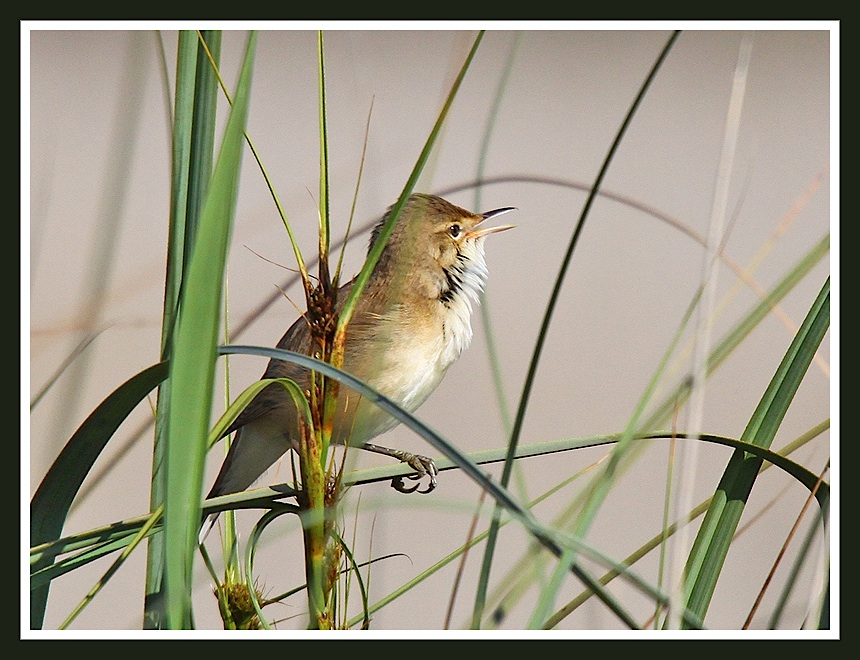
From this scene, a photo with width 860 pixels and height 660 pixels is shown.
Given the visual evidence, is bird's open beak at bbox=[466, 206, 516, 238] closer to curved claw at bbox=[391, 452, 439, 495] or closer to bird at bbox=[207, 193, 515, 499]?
bird at bbox=[207, 193, 515, 499]

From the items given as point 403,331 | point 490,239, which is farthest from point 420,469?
point 490,239

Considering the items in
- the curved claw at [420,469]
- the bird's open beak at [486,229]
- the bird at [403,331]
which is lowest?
the curved claw at [420,469]

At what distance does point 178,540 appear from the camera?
933 mm

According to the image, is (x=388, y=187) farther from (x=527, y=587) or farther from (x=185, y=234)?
(x=527, y=587)

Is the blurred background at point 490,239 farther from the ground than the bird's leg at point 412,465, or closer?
farther from the ground

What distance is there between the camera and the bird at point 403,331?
4.50ft

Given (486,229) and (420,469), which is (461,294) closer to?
(486,229)

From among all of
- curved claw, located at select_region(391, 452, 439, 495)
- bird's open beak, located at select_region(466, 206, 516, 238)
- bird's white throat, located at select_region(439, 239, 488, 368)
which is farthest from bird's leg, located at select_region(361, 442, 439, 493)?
bird's open beak, located at select_region(466, 206, 516, 238)

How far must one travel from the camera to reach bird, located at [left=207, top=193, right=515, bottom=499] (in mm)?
1371

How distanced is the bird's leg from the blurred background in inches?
1.1

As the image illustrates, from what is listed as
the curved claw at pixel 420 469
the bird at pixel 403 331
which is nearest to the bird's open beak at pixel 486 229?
the bird at pixel 403 331

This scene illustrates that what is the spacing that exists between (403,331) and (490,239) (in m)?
0.23

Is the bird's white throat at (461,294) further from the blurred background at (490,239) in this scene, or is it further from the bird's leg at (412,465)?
the bird's leg at (412,465)

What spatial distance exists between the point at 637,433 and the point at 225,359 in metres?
0.63
